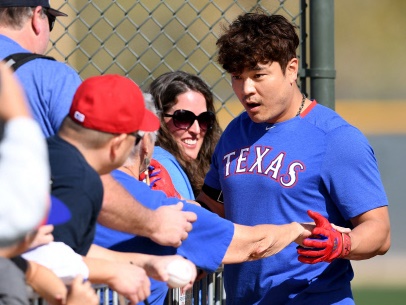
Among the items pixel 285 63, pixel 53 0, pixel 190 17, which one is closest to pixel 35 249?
pixel 285 63

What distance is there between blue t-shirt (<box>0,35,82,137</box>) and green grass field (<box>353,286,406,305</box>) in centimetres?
559

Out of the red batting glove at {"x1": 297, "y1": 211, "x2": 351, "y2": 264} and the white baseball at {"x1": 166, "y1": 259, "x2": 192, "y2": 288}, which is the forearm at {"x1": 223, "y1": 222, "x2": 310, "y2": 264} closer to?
the red batting glove at {"x1": 297, "y1": 211, "x2": 351, "y2": 264}

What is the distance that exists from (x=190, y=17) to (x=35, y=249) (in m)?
6.39

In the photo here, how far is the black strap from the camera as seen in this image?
311cm

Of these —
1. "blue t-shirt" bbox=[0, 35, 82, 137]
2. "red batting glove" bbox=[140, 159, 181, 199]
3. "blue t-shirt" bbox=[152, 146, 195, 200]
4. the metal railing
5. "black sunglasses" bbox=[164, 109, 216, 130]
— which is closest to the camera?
the metal railing

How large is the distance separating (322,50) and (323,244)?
1453mm

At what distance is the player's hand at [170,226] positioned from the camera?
2.65 meters

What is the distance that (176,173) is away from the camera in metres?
3.99

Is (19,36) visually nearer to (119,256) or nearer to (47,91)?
(47,91)

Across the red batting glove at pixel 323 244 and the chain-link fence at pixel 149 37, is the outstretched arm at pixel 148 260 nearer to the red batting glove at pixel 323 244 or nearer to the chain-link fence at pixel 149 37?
the red batting glove at pixel 323 244

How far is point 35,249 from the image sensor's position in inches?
87.0

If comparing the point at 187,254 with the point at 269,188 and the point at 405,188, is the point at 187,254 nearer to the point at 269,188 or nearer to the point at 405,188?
the point at 269,188

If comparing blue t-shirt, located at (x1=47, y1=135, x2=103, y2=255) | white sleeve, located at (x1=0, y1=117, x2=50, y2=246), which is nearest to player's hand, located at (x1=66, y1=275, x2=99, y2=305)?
blue t-shirt, located at (x1=47, y1=135, x2=103, y2=255)

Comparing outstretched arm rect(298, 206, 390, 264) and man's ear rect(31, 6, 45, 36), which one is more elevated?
man's ear rect(31, 6, 45, 36)
